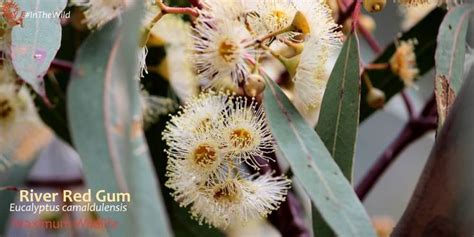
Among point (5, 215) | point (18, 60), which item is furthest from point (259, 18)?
point (5, 215)

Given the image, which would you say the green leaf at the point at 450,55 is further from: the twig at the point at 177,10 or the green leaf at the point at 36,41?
the green leaf at the point at 36,41

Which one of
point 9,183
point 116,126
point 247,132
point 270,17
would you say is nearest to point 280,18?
point 270,17

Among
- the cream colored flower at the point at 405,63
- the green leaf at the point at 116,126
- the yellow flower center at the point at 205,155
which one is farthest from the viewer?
the cream colored flower at the point at 405,63

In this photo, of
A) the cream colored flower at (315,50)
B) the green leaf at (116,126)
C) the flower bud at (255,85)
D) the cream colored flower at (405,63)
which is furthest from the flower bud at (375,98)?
the green leaf at (116,126)

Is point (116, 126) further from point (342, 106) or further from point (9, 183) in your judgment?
point (9, 183)

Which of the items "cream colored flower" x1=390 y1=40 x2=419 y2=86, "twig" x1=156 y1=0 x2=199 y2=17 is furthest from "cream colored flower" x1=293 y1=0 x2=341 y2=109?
"cream colored flower" x1=390 y1=40 x2=419 y2=86

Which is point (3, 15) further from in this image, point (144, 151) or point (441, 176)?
point (441, 176)
